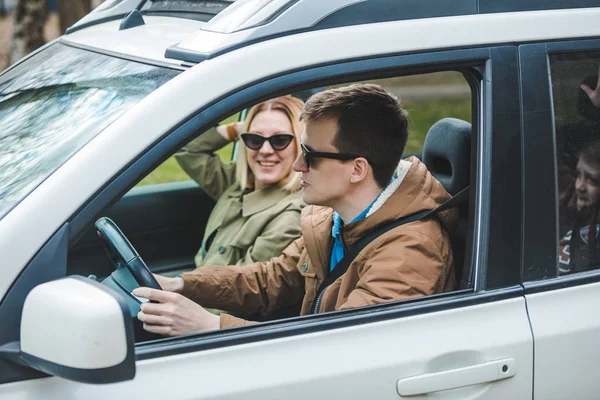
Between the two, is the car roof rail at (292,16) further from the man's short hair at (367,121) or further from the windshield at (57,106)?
the man's short hair at (367,121)

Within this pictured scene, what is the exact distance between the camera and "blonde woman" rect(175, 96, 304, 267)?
11.3 ft

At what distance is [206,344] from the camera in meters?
1.84

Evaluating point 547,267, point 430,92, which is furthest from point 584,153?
point 430,92

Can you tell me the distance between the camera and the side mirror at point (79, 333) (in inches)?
61.1

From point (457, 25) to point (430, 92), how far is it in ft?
39.6

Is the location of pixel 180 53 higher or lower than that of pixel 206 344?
higher

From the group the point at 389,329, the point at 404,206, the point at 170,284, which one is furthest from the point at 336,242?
the point at 389,329

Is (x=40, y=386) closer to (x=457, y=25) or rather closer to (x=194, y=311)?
(x=194, y=311)

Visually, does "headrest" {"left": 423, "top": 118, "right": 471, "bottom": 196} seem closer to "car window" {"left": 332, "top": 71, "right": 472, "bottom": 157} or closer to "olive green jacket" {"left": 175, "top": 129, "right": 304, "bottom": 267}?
"olive green jacket" {"left": 175, "top": 129, "right": 304, "bottom": 267}

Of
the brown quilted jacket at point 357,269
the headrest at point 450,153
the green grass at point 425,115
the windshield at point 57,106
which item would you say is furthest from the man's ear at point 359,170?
the green grass at point 425,115

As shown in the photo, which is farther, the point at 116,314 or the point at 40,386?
the point at 40,386

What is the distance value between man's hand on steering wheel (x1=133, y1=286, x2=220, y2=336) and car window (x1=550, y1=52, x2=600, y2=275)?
0.85 metres

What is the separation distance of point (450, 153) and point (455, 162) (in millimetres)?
48

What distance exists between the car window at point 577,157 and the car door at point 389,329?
138 mm
